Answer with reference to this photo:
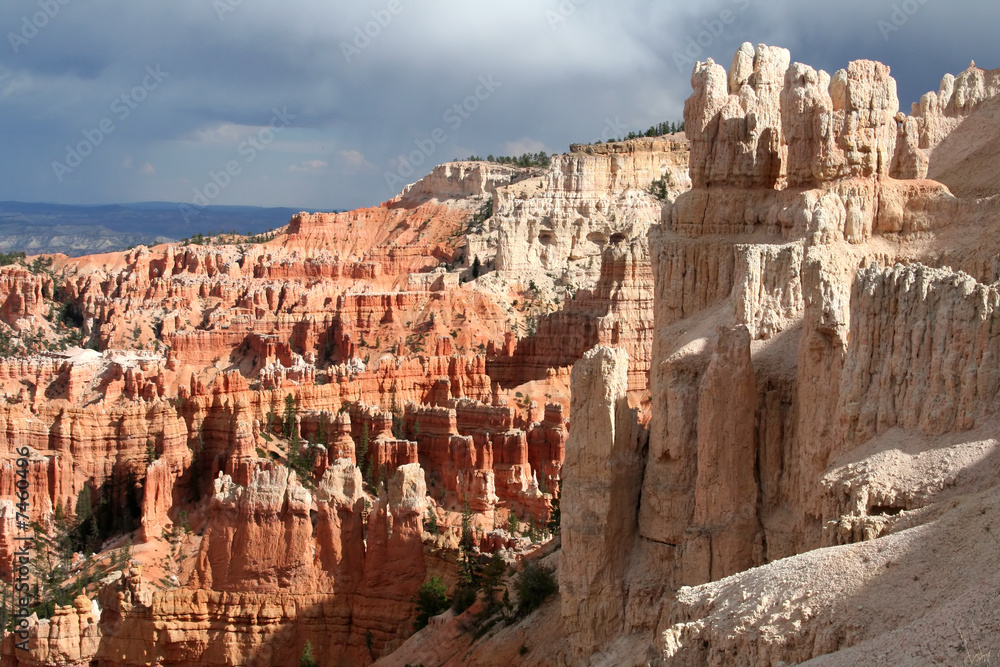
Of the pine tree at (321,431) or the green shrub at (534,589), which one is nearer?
the green shrub at (534,589)

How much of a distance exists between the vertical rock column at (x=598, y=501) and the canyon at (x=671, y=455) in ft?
0.16

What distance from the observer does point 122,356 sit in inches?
3019

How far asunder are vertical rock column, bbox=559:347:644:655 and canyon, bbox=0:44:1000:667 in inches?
1.9

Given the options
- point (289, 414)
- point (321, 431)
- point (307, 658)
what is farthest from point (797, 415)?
point (289, 414)

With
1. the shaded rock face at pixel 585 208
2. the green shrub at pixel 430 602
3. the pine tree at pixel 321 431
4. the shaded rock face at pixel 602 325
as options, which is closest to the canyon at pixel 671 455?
the shaded rock face at pixel 602 325

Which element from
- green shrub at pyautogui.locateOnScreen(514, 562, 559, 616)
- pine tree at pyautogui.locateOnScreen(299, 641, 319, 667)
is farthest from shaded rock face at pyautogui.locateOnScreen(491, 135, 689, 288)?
green shrub at pyautogui.locateOnScreen(514, 562, 559, 616)

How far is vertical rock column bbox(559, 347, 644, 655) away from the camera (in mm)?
18938

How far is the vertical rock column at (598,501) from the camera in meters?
18.9

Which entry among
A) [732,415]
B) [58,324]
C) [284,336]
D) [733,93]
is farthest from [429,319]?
[732,415]

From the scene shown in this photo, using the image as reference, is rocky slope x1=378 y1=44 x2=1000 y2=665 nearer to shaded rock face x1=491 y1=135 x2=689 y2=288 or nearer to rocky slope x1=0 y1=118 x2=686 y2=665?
rocky slope x1=0 y1=118 x2=686 y2=665

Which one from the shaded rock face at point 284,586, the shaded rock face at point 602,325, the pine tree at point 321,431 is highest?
the shaded rock face at point 602,325

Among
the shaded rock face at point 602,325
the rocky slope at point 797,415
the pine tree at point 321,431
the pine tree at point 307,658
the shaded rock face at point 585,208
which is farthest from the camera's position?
the shaded rock face at point 585,208

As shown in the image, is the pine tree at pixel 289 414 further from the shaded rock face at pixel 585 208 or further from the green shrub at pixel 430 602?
the shaded rock face at pixel 585 208

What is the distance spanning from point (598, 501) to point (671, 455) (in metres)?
1.43
